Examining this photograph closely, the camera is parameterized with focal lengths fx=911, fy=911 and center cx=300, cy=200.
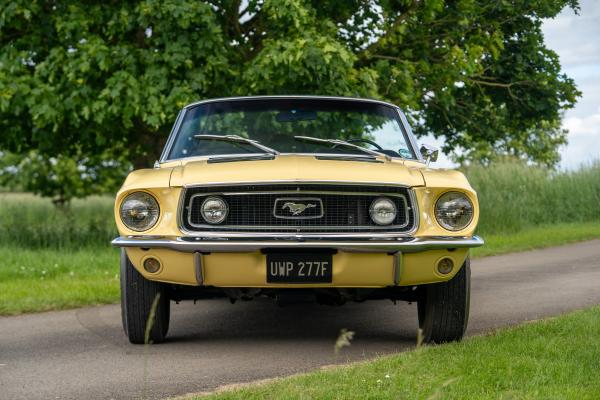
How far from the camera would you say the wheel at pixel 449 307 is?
584cm

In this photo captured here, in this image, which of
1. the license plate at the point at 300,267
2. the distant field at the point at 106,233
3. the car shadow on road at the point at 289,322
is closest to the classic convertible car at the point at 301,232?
the license plate at the point at 300,267

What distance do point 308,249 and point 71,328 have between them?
2677 millimetres

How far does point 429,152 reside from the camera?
682 cm

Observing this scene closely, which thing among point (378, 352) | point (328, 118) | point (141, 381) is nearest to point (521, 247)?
point (328, 118)

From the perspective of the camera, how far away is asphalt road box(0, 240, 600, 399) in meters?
5.12

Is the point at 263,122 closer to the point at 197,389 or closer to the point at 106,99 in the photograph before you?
the point at 197,389

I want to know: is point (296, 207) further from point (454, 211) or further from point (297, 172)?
point (454, 211)

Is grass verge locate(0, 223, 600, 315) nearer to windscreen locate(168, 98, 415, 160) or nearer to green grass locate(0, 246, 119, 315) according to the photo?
green grass locate(0, 246, 119, 315)

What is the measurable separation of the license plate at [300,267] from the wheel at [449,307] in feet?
2.62

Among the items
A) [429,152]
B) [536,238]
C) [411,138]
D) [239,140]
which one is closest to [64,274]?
[239,140]

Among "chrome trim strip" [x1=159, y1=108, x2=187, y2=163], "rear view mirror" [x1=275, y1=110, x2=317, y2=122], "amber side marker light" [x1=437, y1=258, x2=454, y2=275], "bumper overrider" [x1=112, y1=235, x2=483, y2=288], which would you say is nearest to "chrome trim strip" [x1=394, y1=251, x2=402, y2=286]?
"bumper overrider" [x1=112, y1=235, x2=483, y2=288]

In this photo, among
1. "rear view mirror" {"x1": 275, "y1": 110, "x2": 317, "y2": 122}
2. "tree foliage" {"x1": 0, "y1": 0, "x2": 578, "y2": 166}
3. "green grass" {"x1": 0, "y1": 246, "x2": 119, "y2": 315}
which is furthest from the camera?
"tree foliage" {"x1": 0, "y1": 0, "x2": 578, "y2": 166}

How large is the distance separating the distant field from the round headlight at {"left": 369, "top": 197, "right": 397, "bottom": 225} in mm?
4048

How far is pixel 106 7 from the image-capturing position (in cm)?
1408
